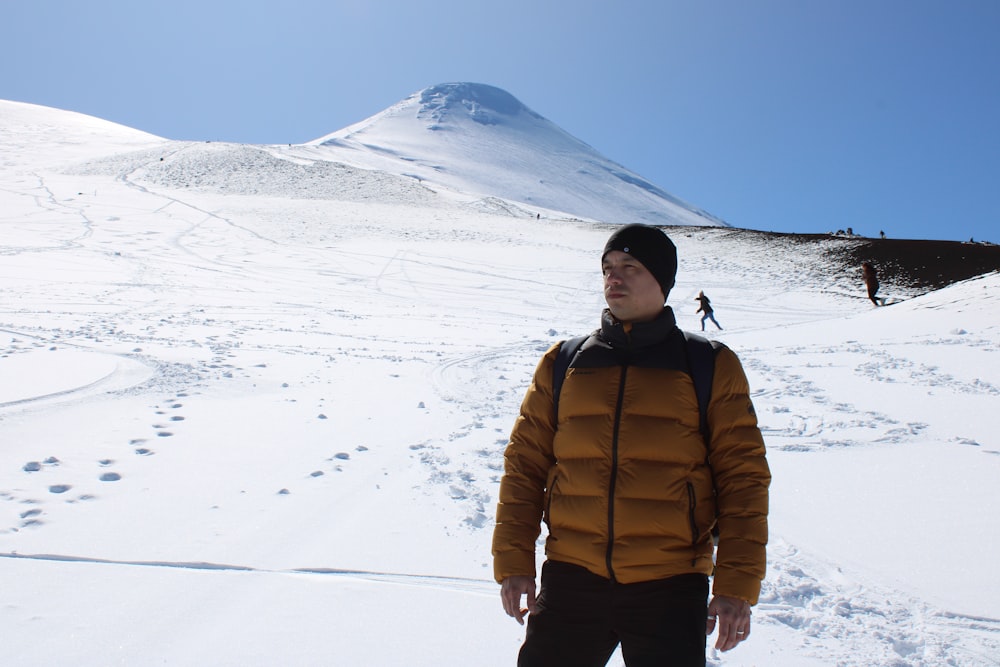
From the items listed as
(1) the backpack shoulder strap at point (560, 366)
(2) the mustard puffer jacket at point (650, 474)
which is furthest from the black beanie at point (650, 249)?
(1) the backpack shoulder strap at point (560, 366)

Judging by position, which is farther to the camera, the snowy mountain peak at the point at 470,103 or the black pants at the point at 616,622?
the snowy mountain peak at the point at 470,103

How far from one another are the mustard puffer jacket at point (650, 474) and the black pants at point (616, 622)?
5cm

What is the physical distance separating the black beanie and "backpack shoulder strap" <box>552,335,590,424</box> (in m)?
0.33

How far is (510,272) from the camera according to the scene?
24828mm

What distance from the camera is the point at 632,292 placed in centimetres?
218

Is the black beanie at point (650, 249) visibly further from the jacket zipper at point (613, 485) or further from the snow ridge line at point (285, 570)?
the snow ridge line at point (285, 570)

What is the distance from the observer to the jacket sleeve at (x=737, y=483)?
1925 mm

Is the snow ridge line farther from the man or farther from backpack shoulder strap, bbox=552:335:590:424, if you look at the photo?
backpack shoulder strap, bbox=552:335:590:424

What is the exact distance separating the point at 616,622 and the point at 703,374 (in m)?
0.83

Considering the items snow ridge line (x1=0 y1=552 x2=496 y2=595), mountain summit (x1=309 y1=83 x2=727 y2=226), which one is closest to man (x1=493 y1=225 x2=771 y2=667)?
snow ridge line (x1=0 y1=552 x2=496 y2=595)

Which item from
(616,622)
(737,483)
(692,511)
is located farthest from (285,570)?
(737,483)

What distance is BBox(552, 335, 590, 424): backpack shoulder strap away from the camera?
223cm

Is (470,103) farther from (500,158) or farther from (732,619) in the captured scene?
(732,619)

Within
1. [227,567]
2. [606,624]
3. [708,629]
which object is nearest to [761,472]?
[708,629]
